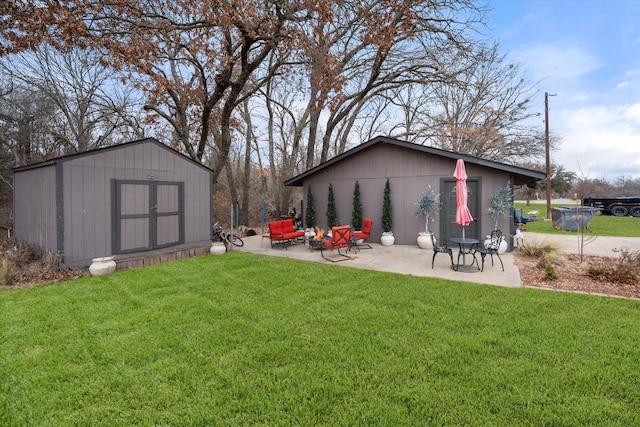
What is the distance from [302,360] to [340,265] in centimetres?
393

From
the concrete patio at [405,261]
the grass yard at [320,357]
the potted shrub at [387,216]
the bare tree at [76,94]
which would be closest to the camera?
the grass yard at [320,357]

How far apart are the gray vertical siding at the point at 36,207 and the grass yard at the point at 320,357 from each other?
1.72 m

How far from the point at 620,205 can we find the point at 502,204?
56.9ft

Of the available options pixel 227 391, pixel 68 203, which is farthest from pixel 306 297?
pixel 68 203

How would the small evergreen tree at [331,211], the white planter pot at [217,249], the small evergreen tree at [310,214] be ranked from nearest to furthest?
the white planter pot at [217,249]
the small evergreen tree at [331,211]
the small evergreen tree at [310,214]

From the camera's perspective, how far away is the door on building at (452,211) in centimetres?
861

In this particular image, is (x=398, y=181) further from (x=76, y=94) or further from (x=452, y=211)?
(x=76, y=94)

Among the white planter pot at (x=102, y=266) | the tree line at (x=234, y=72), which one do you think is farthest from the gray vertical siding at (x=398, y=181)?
the white planter pot at (x=102, y=266)

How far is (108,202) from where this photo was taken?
20.4ft

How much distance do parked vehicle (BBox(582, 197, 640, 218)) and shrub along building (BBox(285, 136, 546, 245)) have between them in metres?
15.0

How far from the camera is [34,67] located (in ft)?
39.4

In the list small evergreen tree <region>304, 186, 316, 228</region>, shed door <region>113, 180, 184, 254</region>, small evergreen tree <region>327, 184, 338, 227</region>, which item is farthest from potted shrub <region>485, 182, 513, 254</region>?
shed door <region>113, 180, 184, 254</region>

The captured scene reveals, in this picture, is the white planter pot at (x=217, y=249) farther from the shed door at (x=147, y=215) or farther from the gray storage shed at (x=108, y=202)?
the shed door at (x=147, y=215)

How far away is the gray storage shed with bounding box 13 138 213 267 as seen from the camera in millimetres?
5707
